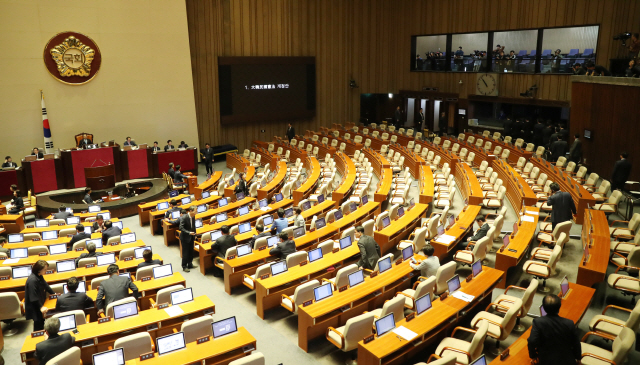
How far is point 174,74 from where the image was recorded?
18.8 m

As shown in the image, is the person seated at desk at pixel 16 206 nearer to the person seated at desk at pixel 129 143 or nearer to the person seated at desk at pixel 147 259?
the person seated at desk at pixel 129 143

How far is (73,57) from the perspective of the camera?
16438 mm

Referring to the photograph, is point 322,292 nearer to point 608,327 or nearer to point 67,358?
point 67,358

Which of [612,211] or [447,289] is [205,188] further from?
[612,211]

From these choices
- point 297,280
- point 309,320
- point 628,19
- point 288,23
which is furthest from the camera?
point 288,23

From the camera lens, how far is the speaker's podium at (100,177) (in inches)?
582

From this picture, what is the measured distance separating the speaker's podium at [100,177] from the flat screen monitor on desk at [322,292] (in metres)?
10.9

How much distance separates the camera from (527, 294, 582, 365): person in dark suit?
4.44 metres

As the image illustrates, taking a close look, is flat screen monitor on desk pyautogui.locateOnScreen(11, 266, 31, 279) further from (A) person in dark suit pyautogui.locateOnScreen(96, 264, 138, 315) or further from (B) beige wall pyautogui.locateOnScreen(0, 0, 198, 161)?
(B) beige wall pyautogui.locateOnScreen(0, 0, 198, 161)

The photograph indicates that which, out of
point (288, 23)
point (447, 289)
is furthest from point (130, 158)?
point (447, 289)

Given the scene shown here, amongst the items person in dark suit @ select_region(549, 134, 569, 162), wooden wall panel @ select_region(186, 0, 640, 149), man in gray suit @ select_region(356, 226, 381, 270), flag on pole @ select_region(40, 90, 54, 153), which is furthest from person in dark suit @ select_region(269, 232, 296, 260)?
wooden wall panel @ select_region(186, 0, 640, 149)

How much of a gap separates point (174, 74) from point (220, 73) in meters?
2.11

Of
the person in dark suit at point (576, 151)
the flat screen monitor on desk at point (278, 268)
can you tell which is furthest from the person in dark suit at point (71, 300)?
the person in dark suit at point (576, 151)

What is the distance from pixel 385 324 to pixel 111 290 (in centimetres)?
373
